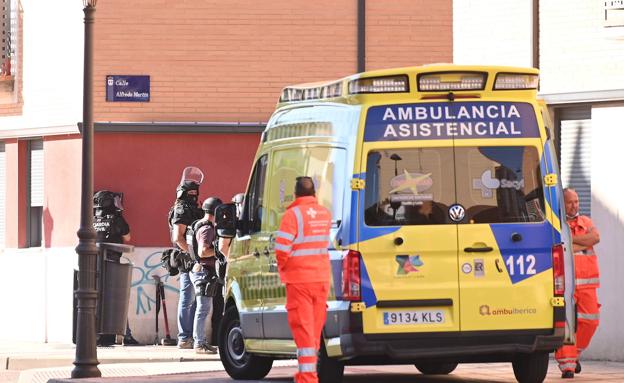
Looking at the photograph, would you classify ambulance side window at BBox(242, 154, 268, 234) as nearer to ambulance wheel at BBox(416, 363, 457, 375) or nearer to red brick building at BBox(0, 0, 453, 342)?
ambulance wheel at BBox(416, 363, 457, 375)

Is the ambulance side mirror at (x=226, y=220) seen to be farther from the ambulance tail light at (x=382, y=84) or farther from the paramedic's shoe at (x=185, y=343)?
the paramedic's shoe at (x=185, y=343)

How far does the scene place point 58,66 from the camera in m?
24.9

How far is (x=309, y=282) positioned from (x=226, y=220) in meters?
2.16

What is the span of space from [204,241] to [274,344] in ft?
20.2

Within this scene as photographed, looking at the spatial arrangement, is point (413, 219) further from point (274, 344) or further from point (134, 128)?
point (134, 128)

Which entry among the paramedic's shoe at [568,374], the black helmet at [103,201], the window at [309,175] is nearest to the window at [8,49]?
the black helmet at [103,201]

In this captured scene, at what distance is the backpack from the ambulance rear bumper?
7481 millimetres

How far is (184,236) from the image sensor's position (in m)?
22.0

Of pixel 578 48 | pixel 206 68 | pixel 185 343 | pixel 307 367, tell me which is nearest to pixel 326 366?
pixel 307 367

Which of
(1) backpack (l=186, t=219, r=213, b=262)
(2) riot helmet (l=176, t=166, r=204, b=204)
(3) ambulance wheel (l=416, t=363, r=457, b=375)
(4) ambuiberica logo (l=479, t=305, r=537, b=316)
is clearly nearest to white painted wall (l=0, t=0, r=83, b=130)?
(2) riot helmet (l=176, t=166, r=204, b=204)

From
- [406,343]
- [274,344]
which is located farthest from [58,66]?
[406,343]

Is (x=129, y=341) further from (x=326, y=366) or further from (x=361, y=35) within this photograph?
(x=326, y=366)

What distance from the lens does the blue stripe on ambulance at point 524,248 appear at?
1345 centimetres

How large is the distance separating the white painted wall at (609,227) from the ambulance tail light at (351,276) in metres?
5.82
